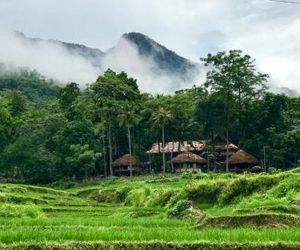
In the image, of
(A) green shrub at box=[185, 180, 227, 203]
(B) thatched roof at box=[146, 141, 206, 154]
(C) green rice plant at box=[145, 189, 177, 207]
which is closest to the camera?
(A) green shrub at box=[185, 180, 227, 203]

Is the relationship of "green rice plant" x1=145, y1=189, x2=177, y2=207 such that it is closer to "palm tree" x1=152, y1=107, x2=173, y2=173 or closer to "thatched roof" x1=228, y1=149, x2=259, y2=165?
"palm tree" x1=152, y1=107, x2=173, y2=173

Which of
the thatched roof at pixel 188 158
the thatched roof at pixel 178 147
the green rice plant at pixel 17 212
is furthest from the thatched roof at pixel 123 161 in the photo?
the green rice plant at pixel 17 212

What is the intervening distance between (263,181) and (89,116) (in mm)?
52362

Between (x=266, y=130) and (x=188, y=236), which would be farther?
(x=266, y=130)

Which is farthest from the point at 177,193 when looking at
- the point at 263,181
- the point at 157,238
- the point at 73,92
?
the point at 73,92

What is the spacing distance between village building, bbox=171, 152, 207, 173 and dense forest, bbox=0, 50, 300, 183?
3053 millimetres

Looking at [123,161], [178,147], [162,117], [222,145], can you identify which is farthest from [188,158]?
[123,161]

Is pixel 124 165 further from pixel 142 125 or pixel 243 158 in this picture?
pixel 243 158

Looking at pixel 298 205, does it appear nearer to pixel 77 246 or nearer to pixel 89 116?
pixel 77 246

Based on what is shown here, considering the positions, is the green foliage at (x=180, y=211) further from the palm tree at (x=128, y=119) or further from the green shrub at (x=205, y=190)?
the palm tree at (x=128, y=119)

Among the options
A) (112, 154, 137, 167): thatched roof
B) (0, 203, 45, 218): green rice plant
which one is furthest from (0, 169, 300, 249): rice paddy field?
(112, 154, 137, 167): thatched roof

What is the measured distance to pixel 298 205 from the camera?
21.0m

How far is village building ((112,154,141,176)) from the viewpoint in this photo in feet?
254

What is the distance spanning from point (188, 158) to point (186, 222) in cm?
5723
